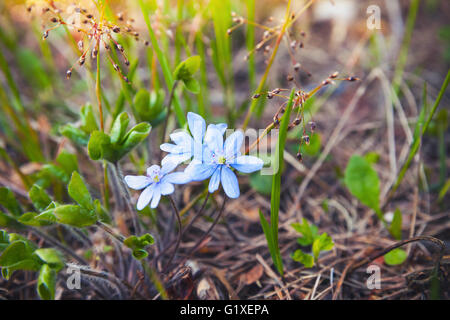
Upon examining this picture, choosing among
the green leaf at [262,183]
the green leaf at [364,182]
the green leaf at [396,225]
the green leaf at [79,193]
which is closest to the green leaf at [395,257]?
the green leaf at [396,225]

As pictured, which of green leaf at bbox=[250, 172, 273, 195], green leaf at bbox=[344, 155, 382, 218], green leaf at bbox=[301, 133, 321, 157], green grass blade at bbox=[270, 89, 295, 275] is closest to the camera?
green grass blade at bbox=[270, 89, 295, 275]

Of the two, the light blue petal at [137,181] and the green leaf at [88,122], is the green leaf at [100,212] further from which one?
the green leaf at [88,122]

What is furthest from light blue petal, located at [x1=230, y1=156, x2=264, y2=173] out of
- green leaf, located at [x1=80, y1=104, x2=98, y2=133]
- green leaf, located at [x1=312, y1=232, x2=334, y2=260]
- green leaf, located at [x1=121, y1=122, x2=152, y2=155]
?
green leaf, located at [x1=80, y1=104, x2=98, y2=133]

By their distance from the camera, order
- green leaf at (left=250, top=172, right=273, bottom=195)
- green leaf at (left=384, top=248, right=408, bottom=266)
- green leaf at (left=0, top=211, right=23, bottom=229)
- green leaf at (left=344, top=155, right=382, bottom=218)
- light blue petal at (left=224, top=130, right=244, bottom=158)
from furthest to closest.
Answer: green leaf at (left=250, top=172, right=273, bottom=195) → green leaf at (left=344, top=155, right=382, bottom=218) → green leaf at (left=384, top=248, right=408, bottom=266) → green leaf at (left=0, top=211, right=23, bottom=229) → light blue petal at (left=224, top=130, right=244, bottom=158)

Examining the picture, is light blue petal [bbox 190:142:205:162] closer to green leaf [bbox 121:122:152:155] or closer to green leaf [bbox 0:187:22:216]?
green leaf [bbox 121:122:152:155]

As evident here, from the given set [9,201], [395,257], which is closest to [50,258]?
[9,201]

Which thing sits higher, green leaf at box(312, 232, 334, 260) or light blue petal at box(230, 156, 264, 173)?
light blue petal at box(230, 156, 264, 173)

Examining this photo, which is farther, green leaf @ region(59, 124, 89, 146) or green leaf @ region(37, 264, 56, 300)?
green leaf @ region(59, 124, 89, 146)
